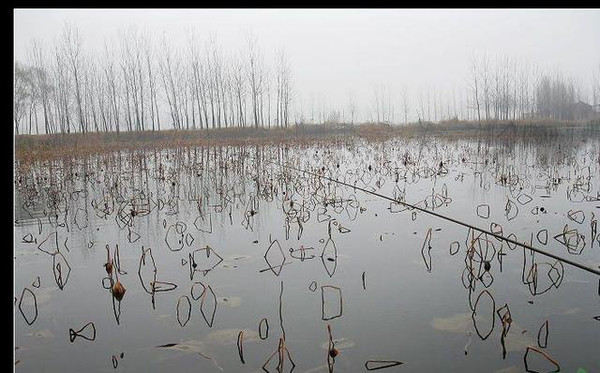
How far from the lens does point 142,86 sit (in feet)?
108

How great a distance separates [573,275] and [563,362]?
1480 millimetres

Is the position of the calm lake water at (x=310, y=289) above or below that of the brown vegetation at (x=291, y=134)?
below

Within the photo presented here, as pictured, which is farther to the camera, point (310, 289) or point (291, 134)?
point (291, 134)

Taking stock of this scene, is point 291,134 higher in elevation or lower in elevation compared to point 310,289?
higher

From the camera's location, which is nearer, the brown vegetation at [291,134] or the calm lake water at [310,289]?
the calm lake water at [310,289]

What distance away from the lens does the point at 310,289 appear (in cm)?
329

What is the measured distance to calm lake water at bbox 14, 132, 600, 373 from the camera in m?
2.34

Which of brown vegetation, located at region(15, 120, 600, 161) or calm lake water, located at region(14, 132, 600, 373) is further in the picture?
brown vegetation, located at region(15, 120, 600, 161)

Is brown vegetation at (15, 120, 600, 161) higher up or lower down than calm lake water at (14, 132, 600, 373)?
higher up

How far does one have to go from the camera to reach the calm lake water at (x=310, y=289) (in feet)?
7.69
